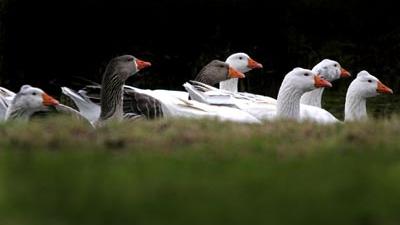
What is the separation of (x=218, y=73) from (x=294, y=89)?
281 cm

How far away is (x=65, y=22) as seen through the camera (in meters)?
18.4

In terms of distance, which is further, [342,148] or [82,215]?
[342,148]

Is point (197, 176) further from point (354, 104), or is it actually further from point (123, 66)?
point (354, 104)

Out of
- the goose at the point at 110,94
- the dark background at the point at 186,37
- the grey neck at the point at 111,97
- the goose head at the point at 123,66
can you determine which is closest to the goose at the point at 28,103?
the grey neck at the point at 111,97

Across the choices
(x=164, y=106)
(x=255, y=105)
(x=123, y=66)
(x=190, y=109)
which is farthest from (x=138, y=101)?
(x=255, y=105)

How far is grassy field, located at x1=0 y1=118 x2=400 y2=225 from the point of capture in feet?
19.3

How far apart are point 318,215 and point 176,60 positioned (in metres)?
13.5

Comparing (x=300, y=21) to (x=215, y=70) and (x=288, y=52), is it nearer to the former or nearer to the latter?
(x=288, y=52)

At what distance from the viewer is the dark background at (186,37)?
18.3m

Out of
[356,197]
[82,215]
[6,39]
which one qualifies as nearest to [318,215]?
[356,197]

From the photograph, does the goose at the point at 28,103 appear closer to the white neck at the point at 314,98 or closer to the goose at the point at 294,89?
the goose at the point at 294,89

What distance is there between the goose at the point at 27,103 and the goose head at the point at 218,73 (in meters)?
5.23

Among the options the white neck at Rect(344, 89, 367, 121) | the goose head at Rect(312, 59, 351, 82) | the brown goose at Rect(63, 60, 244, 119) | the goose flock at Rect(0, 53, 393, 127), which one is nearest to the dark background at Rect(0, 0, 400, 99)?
the goose head at Rect(312, 59, 351, 82)

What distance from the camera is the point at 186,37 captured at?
1906cm
